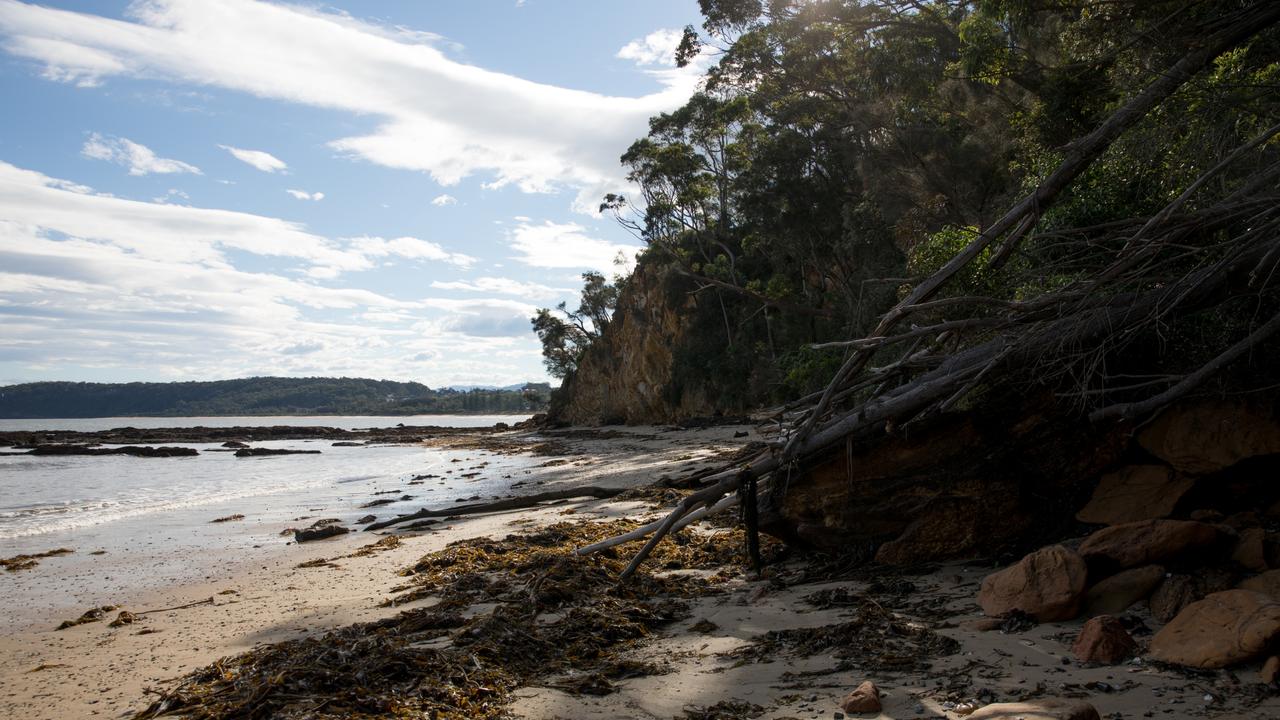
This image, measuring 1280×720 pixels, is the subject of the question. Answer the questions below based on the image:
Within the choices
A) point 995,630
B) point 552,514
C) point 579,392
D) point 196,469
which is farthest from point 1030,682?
point 579,392

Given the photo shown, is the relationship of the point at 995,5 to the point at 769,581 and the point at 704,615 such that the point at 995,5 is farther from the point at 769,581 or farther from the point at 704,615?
the point at 704,615

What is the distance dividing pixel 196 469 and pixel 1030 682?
30725 millimetres

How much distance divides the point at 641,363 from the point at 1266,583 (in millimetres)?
44612

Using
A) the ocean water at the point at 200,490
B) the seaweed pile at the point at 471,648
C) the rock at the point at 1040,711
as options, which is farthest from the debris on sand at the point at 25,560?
the rock at the point at 1040,711

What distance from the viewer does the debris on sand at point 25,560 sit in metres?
9.59

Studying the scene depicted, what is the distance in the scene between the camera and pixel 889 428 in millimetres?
6473

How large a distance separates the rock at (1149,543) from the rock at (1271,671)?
53.5 inches

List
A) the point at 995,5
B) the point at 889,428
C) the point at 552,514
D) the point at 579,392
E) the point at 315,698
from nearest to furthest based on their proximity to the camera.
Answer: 1. the point at 315,698
2. the point at 889,428
3. the point at 995,5
4. the point at 552,514
5. the point at 579,392

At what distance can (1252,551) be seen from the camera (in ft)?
14.6

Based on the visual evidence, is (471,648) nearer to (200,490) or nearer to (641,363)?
(200,490)

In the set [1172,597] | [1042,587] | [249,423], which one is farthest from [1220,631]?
[249,423]

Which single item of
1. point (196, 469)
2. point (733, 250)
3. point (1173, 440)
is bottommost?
point (196, 469)

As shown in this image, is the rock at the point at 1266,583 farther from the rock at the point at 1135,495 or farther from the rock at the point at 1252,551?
the rock at the point at 1135,495

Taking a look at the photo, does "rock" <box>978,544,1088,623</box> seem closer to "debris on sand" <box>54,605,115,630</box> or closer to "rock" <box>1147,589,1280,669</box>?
"rock" <box>1147,589,1280,669</box>
